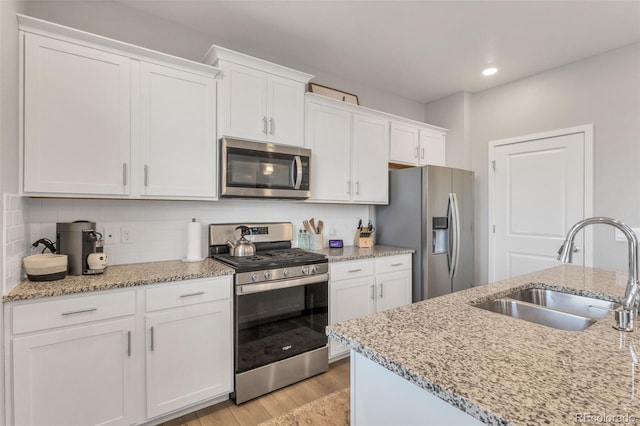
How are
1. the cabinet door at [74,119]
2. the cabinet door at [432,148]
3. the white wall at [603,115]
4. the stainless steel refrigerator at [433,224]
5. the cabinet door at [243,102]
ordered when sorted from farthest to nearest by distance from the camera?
the cabinet door at [432,148], the stainless steel refrigerator at [433,224], the white wall at [603,115], the cabinet door at [243,102], the cabinet door at [74,119]

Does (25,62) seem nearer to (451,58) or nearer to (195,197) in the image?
(195,197)

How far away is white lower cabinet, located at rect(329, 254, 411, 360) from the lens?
2.60 meters

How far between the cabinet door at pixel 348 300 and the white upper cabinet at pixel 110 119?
126 centimetres

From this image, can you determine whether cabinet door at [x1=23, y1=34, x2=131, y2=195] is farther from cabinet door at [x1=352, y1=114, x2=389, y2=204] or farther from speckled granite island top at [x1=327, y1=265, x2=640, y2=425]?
cabinet door at [x1=352, y1=114, x2=389, y2=204]

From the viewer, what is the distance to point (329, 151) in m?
2.94

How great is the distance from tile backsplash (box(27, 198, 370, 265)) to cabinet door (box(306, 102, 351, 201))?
1.33 feet

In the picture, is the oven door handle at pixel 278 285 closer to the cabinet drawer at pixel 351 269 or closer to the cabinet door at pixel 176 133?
the cabinet drawer at pixel 351 269

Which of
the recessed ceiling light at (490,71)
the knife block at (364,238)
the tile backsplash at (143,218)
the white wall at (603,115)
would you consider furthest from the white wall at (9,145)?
the white wall at (603,115)

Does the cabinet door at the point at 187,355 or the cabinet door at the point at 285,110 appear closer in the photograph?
the cabinet door at the point at 187,355

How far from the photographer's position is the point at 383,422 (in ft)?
2.95

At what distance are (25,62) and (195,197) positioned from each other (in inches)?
44.4

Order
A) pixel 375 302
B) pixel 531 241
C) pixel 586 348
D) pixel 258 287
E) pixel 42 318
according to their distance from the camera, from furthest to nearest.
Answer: pixel 531 241 → pixel 375 302 → pixel 258 287 → pixel 42 318 → pixel 586 348

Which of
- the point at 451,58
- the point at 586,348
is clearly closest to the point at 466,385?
the point at 586,348

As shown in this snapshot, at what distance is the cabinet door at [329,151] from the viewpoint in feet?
9.29
